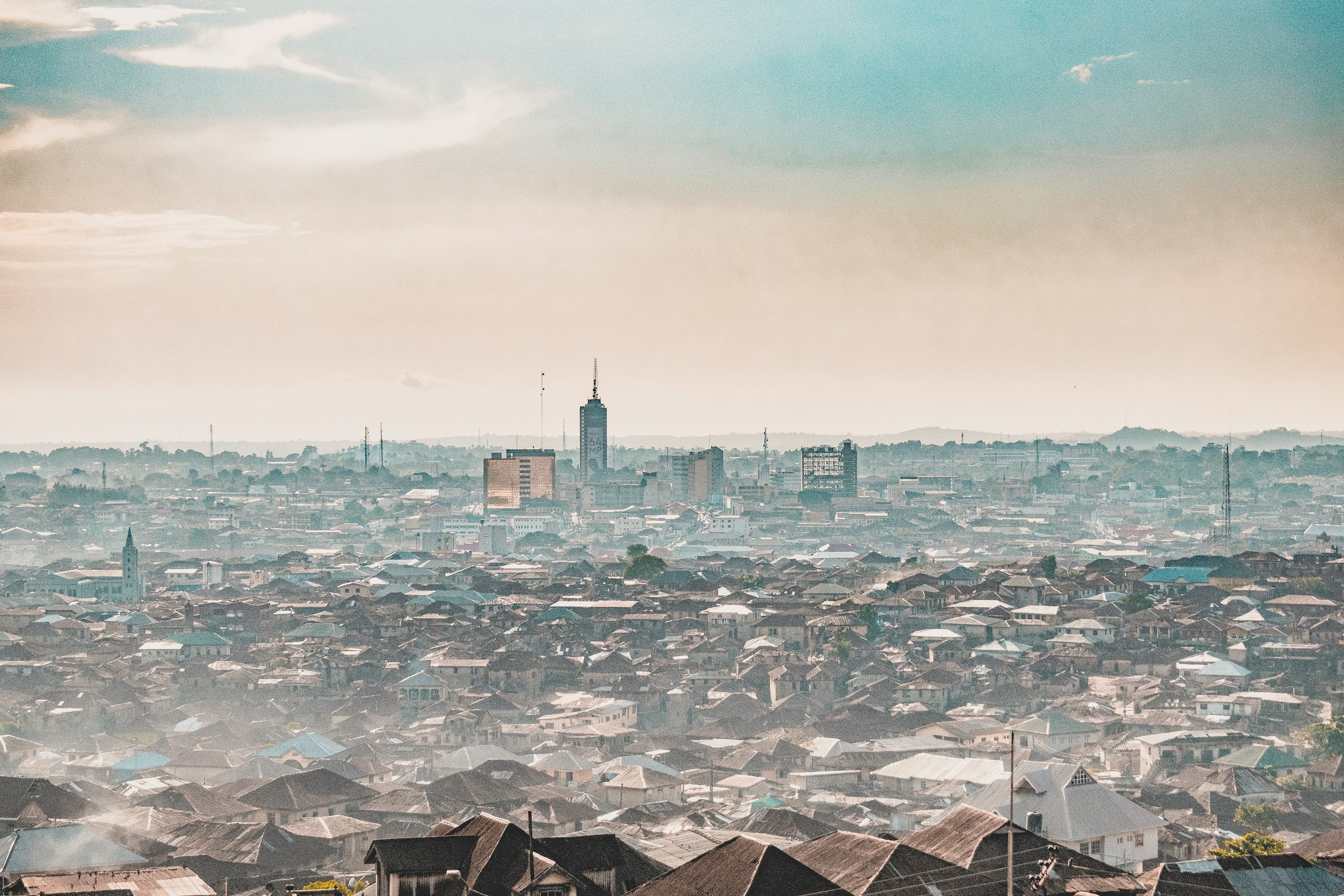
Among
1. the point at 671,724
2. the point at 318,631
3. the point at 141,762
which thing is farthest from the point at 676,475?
the point at 141,762

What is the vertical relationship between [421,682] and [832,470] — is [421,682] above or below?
below

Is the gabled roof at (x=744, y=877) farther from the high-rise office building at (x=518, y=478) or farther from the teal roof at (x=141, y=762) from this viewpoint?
the high-rise office building at (x=518, y=478)

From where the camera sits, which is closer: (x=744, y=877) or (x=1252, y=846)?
(x=744, y=877)

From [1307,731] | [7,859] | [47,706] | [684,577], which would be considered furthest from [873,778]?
[684,577]

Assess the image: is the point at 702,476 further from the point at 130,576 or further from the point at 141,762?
the point at 141,762

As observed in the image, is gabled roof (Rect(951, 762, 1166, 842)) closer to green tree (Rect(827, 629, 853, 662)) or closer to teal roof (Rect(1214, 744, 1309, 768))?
teal roof (Rect(1214, 744, 1309, 768))

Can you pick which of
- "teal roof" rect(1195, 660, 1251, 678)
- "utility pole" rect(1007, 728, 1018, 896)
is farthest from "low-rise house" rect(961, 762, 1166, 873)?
"teal roof" rect(1195, 660, 1251, 678)

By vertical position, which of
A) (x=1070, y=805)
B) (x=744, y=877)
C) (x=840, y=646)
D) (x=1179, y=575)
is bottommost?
(x=840, y=646)
